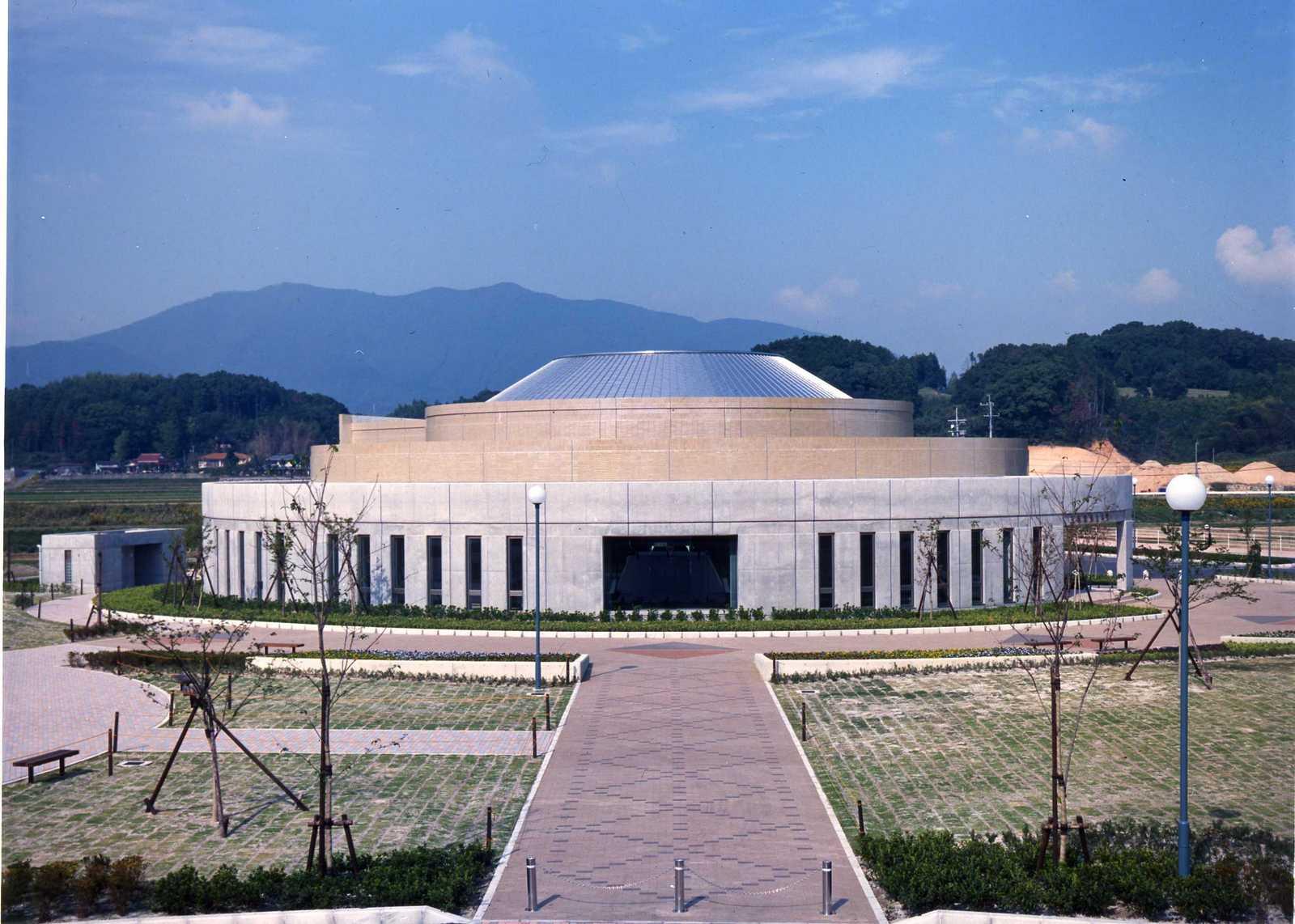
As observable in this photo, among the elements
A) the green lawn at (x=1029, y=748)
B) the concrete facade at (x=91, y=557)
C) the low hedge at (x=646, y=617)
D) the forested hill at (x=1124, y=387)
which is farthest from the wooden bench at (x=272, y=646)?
the forested hill at (x=1124, y=387)

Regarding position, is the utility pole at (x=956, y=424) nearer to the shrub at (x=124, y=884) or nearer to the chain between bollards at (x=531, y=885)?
the chain between bollards at (x=531, y=885)

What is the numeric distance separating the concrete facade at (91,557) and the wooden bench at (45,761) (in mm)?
33055

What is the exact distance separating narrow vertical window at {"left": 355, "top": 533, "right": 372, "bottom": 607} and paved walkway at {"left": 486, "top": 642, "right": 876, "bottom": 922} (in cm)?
1571

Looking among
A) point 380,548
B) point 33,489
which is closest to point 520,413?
point 380,548

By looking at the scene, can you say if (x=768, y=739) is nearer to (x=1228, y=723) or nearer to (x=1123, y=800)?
(x=1123, y=800)

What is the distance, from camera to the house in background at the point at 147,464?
452 feet

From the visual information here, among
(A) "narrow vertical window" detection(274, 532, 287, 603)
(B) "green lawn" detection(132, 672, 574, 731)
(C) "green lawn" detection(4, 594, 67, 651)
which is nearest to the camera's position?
(B) "green lawn" detection(132, 672, 574, 731)

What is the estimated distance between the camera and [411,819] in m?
17.5

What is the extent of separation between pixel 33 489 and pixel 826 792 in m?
111

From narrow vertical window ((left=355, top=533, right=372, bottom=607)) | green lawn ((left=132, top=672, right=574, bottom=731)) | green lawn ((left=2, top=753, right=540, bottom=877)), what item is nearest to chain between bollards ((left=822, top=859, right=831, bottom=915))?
green lawn ((left=2, top=753, right=540, bottom=877))

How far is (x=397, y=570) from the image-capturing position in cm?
4031

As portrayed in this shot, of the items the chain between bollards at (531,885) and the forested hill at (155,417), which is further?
the forested hill at (155,417)

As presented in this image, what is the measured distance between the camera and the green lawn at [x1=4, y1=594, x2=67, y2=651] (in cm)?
3628

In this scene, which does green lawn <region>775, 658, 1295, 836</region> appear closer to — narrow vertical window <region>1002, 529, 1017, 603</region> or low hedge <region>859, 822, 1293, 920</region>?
low hedge <region>859, 822, 1293, 920</region>
